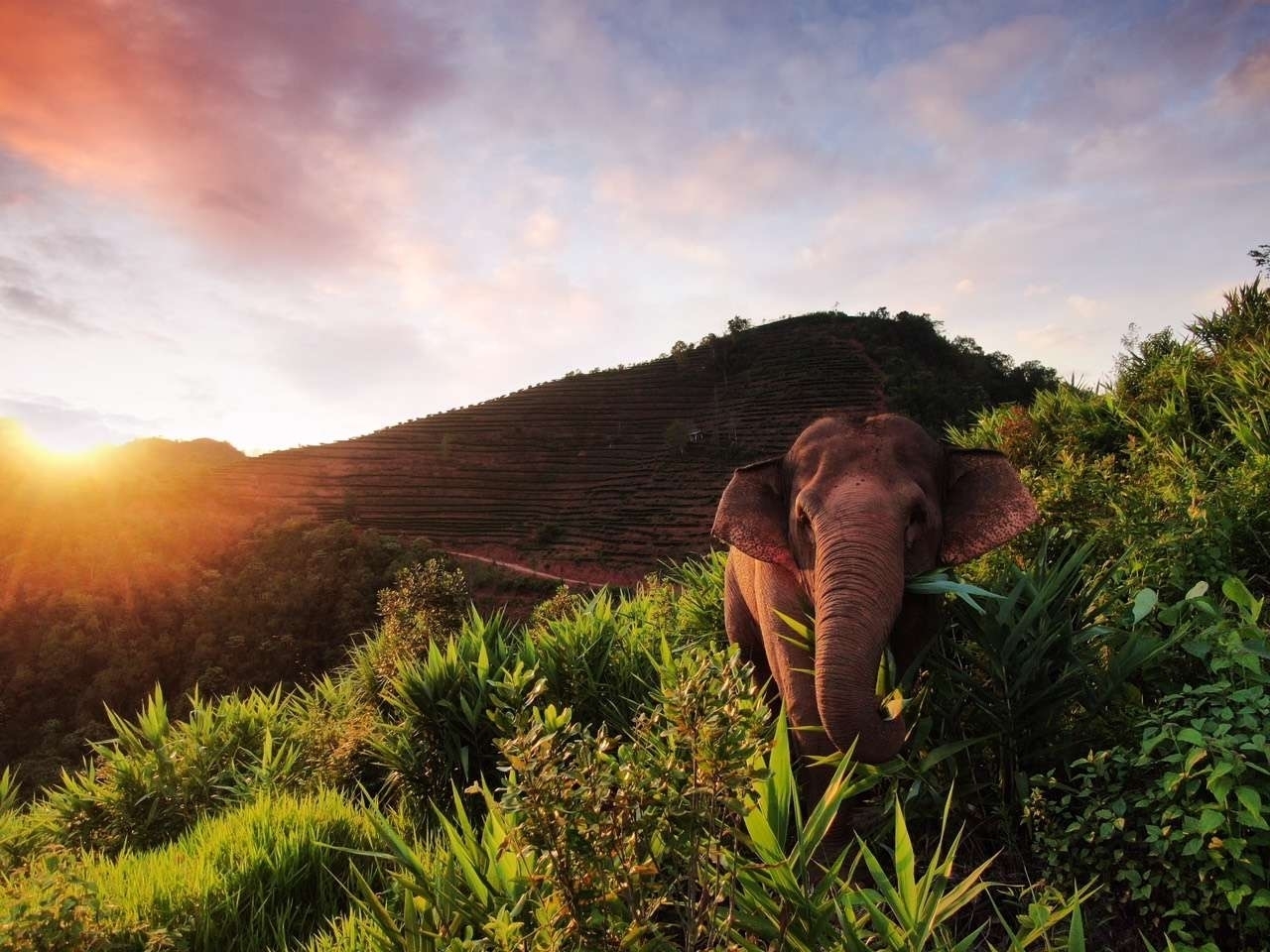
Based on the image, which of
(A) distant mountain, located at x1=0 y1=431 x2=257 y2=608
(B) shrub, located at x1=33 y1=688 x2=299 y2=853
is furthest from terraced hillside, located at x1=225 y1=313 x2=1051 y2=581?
(B) shrub, located at x1=33 y1=688 x2=299 y2=853

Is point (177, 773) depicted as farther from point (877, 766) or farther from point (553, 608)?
point (877, 766)

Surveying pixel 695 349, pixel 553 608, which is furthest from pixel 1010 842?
pixel 695 349

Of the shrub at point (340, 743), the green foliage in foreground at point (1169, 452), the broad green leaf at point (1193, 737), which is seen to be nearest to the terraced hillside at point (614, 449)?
the shrub at point (340, 743)

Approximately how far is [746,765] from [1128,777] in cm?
205

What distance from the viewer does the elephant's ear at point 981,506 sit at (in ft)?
11.3

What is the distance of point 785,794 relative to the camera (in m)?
2.07

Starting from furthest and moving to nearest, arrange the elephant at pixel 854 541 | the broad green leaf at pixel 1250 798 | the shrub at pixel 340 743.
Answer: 1. the shrub at pixel 340 743
2. the elephant at pixel 854 541
3. the broad green leaf at pixel 1250 798

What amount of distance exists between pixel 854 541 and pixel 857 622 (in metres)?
0.42

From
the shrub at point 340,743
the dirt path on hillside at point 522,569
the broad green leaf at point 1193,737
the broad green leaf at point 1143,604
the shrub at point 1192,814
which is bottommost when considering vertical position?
the dirt path on hillside at point 522,569

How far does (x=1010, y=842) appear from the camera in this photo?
275 cm

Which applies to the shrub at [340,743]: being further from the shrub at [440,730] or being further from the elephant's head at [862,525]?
the elephant's head at [862,525]

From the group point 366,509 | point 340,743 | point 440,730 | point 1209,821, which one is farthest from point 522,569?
point 1209,821

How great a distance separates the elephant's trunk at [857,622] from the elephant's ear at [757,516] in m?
0.44

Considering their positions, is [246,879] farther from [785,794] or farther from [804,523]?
[804,523]
